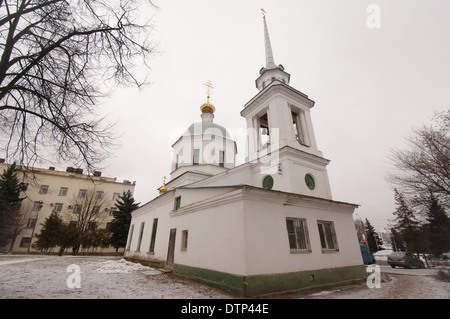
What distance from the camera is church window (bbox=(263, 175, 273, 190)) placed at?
40.2ft

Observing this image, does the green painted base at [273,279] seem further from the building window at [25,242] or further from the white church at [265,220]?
the building window at [25,242]

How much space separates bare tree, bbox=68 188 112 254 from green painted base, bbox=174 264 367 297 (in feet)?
79.3

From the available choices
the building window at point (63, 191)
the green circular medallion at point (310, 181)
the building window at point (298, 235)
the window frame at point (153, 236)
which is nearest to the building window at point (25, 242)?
the building window at point (63, 191)

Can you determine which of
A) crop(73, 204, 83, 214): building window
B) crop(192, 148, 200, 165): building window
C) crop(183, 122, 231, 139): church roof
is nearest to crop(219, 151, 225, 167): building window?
crop(183, 122, 231, 139): church roof

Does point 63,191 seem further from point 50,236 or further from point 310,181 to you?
point 310,181

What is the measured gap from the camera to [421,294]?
22.6 feet

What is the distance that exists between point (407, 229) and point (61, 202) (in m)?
50.8

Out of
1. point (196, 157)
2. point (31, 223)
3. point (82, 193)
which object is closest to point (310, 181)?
point (196, 157)

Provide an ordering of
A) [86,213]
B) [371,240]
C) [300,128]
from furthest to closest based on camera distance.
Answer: [371,240] → [86,213] → [300,128]

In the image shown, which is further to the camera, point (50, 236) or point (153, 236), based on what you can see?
point (50, 236)

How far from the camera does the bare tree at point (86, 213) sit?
86.0ft

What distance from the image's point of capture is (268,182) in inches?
488
